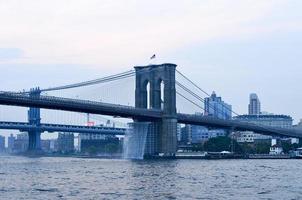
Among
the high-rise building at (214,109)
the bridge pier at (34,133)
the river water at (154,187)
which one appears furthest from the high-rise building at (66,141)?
the river water at (154,187)

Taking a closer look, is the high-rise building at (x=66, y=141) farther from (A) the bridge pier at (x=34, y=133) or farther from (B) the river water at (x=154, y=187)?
(B) the river water at (x=154, y=187)

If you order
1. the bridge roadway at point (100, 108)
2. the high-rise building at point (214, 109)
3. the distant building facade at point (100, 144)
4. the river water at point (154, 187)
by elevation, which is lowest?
the river water at point (154, 187)

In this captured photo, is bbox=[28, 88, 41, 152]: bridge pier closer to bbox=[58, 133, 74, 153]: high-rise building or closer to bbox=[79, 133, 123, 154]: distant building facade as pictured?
bbox=[79, 133, 123, 154]: distant building facade

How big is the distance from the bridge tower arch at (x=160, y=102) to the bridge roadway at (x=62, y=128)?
111ft

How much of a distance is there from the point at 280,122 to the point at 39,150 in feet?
181

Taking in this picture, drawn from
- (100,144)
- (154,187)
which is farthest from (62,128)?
(154,187)

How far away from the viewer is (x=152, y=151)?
64812 mm

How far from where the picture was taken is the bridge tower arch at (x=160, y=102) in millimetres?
63344

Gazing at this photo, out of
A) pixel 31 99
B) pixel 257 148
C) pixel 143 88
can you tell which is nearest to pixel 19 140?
pixel 257 148

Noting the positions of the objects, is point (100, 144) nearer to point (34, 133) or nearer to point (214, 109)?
point (34, 133)

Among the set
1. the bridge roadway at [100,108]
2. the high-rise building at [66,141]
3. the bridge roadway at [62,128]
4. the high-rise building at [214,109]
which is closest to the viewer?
the bridge roadway at [100,108]

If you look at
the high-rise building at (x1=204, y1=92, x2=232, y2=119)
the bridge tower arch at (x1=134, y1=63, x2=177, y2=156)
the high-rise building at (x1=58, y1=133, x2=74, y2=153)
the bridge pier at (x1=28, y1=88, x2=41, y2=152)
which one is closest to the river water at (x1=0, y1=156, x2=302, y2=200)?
the bridge tower arch at (x1=134, y1=63, x2=177, y2=156)

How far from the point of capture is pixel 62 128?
101375 millimetres

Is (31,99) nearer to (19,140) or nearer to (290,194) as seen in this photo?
(290,194)
